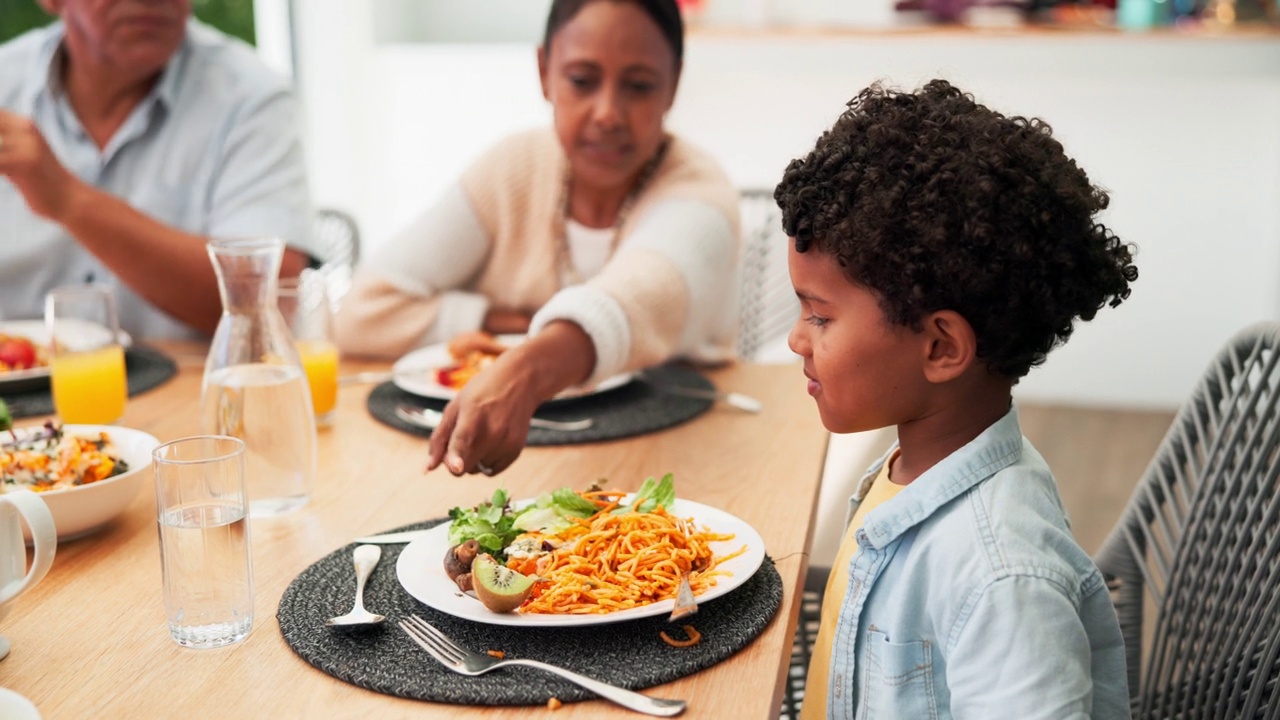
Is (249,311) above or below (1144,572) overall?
above

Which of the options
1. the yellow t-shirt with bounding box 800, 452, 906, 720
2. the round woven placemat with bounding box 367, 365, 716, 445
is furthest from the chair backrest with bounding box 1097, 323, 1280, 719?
the round woven placemat with bounding box 367, 365, 716, 445

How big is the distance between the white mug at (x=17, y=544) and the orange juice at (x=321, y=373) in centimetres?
66

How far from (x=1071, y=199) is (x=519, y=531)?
0.55 metres

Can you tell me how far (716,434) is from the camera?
159cm

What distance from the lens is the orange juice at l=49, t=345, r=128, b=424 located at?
1526 millimetres

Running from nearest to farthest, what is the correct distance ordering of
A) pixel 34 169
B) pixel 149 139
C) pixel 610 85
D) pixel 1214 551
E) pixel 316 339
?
pixel 1214 551
pixel 316 339
pixel 34 169
pixel 610 85
pixel 149 139

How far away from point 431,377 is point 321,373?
21 centimetres

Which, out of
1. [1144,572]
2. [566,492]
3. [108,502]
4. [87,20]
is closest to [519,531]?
[566,492]

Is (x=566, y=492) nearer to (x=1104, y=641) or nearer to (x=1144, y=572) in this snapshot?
(x=1104, y=641)

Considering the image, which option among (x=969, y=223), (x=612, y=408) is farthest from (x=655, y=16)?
(x=969, y=223)

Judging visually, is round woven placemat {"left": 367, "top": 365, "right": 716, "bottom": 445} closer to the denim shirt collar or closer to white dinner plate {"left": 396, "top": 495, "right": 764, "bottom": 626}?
white dinner plate {"left": 396, "top": 495, "right": 764, "bottom": 626}

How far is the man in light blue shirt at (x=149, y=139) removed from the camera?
218cm

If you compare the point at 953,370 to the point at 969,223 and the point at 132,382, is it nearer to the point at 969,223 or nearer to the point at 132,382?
the point at 969,223

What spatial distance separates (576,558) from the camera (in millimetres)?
1053
